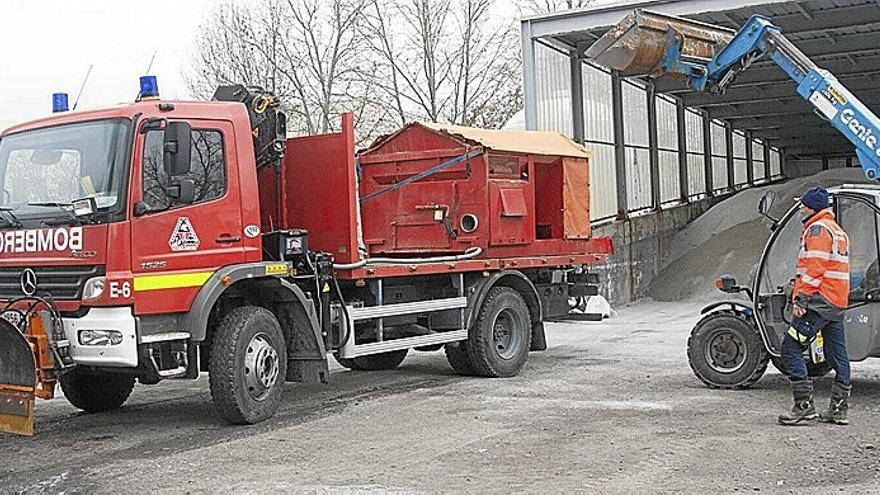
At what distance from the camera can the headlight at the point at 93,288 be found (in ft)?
26.2

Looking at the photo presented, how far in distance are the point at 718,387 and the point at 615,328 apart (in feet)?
23.0

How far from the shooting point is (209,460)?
7.65 metres

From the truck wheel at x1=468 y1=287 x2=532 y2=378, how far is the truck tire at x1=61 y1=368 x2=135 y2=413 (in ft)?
12.1

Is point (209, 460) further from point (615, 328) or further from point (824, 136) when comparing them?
point (824, 136)

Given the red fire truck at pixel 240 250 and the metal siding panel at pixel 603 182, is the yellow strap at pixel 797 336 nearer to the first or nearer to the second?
the red fire truck at pixel 240 250

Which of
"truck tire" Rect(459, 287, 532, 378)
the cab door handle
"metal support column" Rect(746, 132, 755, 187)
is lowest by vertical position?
"truck tire" Rect(459, 287, 532, 378)

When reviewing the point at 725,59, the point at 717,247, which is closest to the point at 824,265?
the point at 725,59

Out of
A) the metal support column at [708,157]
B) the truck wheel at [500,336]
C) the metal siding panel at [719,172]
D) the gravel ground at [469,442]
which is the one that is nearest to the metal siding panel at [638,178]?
the metal support column at [708,157]

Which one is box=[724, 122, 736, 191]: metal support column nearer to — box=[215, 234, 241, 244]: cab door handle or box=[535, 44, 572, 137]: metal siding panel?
box=[535, 44, 572, 137]: metal siding panel

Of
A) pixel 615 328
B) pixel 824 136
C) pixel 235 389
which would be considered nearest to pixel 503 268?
pixel 235 389

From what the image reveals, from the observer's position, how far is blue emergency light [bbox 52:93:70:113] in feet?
30.2

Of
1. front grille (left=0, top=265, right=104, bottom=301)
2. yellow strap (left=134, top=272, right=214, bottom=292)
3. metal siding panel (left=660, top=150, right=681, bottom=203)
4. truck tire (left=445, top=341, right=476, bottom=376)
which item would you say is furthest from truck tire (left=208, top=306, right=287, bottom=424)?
metal siding panel (left=660, top=150, right=681, bottom=203)

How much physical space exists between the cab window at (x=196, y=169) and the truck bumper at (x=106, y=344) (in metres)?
0.88

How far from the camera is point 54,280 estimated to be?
26.9ft
